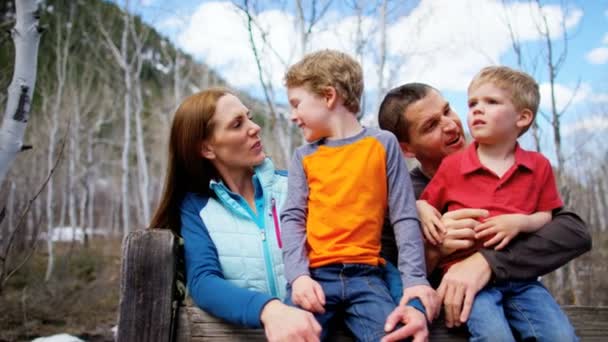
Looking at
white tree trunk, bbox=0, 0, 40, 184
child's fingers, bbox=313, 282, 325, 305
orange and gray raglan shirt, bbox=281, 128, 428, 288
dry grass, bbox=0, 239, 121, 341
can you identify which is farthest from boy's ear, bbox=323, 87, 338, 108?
dry grass, bbox=0, 239, 121, 341

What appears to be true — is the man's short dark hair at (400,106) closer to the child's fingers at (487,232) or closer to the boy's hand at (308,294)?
the child's fingers at (487,232)

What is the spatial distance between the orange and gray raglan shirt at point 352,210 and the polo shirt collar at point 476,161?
0.21 metres

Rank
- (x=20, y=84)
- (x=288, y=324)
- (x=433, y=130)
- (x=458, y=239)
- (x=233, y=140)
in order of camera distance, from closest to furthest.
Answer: (x=288, y=324) → (x=458, y=239) → (x=233, y=140) → (x=433, y=130) → (x=20, y=84)

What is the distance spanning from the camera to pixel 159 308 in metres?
1.18

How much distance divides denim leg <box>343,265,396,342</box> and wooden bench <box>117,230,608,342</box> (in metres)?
0.07

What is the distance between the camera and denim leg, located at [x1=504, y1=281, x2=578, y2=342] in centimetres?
117

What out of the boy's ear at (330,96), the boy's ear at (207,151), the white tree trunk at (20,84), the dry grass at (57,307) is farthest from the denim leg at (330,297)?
the dry grass at (57,307)

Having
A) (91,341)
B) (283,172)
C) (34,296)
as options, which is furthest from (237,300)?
(34,296)

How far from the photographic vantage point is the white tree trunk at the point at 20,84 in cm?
271

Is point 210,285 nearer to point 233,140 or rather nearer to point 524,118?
point 233,140

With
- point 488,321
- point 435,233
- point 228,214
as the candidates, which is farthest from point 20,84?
point 488,321

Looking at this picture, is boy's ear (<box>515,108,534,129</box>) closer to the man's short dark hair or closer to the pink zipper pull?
the man's short dark hair

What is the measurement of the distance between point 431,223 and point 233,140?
2.37 ft

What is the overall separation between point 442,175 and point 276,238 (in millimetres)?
547
